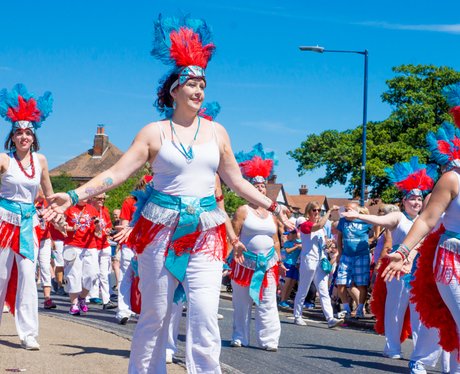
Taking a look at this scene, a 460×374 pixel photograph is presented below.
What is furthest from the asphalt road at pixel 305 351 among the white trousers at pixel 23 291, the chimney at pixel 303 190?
the chimney at pixel 303 190

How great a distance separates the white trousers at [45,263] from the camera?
12.7 meters

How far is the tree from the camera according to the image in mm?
41812

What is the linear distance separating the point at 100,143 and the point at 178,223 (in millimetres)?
94893

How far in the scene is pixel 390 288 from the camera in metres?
8.91

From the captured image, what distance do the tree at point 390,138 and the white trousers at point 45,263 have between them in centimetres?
2856

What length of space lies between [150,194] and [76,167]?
96949 mm

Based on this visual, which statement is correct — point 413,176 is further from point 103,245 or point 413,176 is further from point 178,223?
point 103,245

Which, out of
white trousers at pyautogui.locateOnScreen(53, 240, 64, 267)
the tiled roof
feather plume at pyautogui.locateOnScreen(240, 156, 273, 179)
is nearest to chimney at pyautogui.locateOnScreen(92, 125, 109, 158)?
the tiled roof

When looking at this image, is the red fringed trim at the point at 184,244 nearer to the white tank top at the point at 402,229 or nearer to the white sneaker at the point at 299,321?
the white tank top at the point at 402,229

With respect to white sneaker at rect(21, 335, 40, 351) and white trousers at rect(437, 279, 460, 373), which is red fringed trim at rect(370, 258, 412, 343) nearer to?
white trousers at rect(437, 279, 460, 373)

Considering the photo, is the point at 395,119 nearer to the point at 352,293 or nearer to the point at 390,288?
the point at 352,293

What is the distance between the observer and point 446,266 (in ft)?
19.3

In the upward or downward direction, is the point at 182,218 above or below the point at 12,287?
above

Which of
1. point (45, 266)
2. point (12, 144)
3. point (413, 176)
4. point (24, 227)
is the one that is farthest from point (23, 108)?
point (45, 266)
